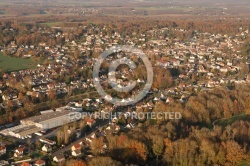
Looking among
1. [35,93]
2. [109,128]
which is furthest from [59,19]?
[109,128]

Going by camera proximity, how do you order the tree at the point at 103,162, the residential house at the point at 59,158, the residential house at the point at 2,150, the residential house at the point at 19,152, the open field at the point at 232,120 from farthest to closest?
1. the open field at the point at 232,120
2. the residential house at the point at 2,150
3. the residential house at the point at 19,152
4. the residential house at the point at 59,158
5. the tree at the point at 103,162

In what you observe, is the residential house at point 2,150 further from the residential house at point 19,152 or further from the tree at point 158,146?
the tree at point 158,146

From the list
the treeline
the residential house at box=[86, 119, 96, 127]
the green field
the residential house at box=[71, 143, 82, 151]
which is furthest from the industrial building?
A: the green field

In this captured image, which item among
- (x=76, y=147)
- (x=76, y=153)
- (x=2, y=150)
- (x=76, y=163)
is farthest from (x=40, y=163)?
(x=2, y=150)

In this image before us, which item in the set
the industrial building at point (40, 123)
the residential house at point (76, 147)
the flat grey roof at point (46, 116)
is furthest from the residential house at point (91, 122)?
the residential house at point (76, 147)

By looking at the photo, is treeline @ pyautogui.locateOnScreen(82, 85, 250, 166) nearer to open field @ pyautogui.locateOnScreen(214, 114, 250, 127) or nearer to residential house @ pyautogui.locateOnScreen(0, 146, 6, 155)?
open field @ pyautogui.locateOnScreen(214, 114, 250, 127)

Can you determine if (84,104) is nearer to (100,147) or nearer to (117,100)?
(117,100)
